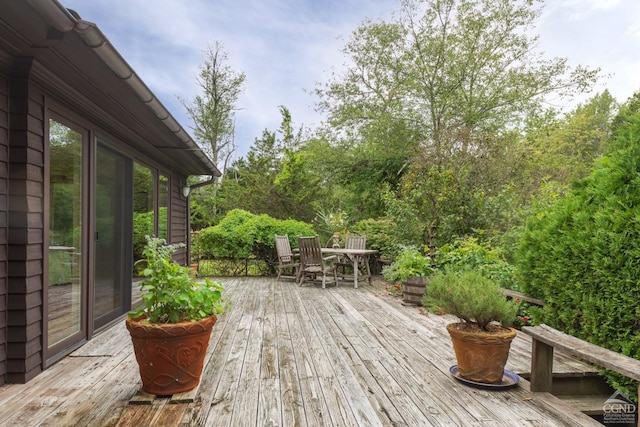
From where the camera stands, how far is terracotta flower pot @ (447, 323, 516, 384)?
8.34 ft

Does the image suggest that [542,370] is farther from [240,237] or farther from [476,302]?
[240,237]

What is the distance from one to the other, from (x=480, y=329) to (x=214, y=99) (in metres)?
16.7

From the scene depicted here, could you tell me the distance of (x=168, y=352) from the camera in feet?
7.75

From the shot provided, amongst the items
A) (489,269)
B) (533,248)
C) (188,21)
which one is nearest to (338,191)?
(188,21)

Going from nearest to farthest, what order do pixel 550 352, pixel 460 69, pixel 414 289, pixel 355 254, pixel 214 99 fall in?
pixel 550 352 < pixel 414 289 < pixel 355 254 < pixel 460 69 < pixel 214 99

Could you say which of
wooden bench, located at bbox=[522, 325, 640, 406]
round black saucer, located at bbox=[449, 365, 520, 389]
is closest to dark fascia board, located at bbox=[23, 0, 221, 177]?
round black saucer, located at bbox=[449, 365, 520, 389]

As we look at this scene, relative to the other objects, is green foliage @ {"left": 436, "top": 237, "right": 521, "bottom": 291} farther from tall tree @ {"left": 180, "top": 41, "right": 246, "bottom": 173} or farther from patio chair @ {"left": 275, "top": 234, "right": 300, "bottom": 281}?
tall tree @ {"left": 180, "top": 41, "right": 246, "bottom": 173}

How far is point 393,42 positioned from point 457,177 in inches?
300

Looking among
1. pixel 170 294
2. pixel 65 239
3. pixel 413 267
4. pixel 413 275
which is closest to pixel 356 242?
pixel 413 267

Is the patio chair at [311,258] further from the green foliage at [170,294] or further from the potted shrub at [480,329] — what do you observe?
the green foliage at [170,294]

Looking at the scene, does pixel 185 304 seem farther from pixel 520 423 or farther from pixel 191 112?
pixel 191 112

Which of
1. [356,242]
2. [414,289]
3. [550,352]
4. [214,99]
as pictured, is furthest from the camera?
[214,99]

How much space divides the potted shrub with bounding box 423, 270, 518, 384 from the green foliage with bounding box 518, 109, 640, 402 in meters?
0.59

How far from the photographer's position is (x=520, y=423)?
2117mm
